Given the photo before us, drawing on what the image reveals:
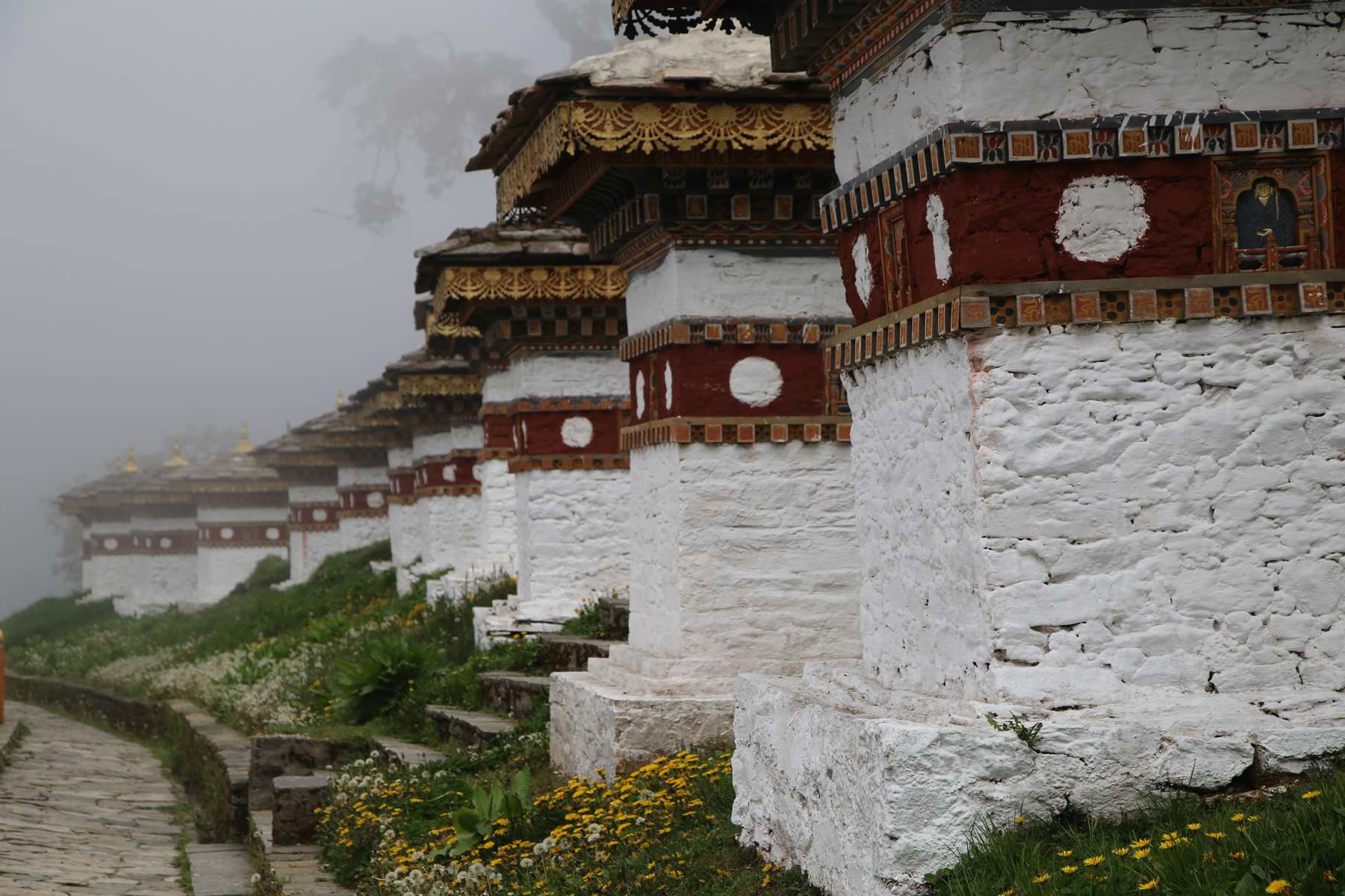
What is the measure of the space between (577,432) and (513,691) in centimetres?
298

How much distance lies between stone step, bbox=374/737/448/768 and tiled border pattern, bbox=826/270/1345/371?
600 centimetres

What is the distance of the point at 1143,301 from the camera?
191 inches

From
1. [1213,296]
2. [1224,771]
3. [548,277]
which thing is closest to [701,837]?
[1224,771]

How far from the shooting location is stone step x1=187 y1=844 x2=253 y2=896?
9.64 meters

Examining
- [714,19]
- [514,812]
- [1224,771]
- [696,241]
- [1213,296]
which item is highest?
[714,19]

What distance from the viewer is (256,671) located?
17.7 m

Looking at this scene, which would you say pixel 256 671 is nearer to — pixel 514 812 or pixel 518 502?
pixel 518 502

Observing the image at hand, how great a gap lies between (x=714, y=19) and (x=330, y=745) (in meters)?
6.96

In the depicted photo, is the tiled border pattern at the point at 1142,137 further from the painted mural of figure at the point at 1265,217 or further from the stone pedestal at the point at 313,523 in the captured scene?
the stone pedestal at the point at 313,523

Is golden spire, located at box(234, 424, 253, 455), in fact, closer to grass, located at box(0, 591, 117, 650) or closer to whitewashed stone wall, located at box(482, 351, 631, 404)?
grass, located at box(0, 591, 117, 650)

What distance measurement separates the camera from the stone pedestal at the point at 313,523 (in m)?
36.2

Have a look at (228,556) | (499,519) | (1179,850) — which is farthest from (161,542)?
(1179,850)

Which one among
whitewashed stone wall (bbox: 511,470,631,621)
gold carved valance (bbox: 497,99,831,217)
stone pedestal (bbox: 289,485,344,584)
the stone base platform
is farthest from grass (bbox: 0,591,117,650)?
the stone base platform

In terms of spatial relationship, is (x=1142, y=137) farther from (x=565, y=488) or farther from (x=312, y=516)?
(x=312, y=516)
